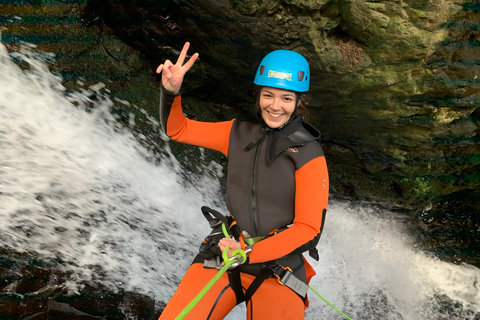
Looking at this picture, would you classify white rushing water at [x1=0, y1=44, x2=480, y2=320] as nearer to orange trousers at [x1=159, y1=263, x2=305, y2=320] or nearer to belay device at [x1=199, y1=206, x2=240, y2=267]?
orange trousers at [x1=159, y1=263, x2=305, y2=320]

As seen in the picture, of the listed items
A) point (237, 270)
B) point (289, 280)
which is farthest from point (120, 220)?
point (289, 280)

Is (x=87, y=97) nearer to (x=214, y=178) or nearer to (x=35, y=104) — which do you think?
(x=35, y=104)

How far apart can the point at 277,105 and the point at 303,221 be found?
0.84m

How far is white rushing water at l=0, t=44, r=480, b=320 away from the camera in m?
2.85

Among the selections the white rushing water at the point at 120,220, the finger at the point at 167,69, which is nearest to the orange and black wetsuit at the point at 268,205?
the finger at the point at 167,69

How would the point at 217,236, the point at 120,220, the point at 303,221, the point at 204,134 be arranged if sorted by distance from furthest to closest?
the point at 120,220 < the point at 204,134 < the point at 217,236 < the point at 303,221

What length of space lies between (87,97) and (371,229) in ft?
15.0

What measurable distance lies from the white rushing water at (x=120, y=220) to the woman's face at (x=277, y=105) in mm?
1818

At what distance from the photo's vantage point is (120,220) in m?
3.26

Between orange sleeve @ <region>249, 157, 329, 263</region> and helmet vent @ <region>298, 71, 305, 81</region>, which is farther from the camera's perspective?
helmet vent @ <region>298, 71, 305, 81</region>

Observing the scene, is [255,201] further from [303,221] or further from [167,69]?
[167,69]

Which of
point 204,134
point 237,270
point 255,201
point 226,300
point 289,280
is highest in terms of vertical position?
point 204,134

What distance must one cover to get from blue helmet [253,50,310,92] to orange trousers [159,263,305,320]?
4.70 ft

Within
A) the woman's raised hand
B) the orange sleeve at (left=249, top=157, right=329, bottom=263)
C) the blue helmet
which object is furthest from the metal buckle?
the woman's raised hand
